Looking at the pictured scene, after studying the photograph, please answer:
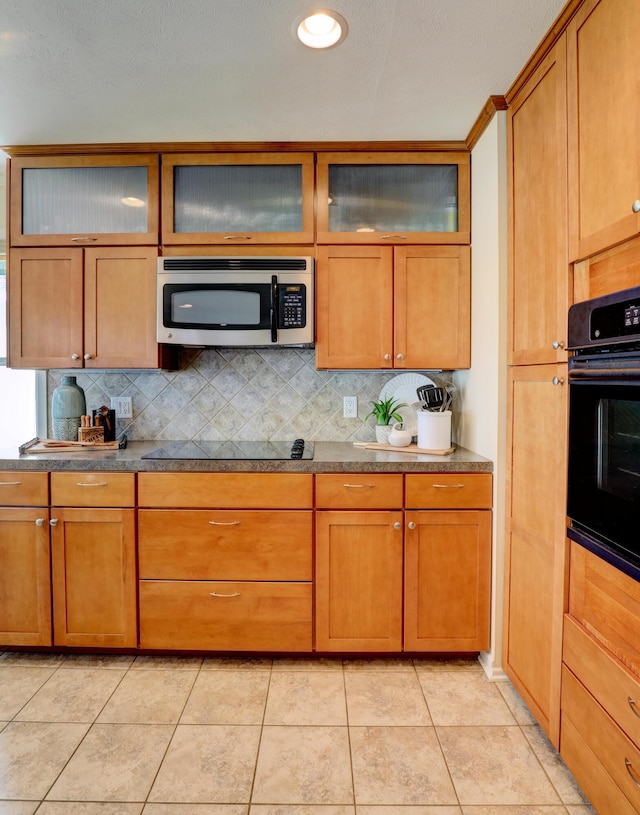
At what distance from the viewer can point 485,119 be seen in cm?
A: 203

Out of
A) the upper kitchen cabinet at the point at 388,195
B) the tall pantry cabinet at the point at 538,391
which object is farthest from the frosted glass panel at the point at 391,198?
the tall pantry cabinet at the point at 538,391

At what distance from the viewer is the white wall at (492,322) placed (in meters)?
1.95

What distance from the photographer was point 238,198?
2.34m

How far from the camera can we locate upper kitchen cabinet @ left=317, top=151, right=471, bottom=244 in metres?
2.31

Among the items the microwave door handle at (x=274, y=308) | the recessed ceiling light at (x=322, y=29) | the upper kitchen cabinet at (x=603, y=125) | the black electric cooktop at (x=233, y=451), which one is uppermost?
the recessed ceiling light at (x=322, y=29)

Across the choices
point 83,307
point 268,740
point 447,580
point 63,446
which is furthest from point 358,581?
point 83,307

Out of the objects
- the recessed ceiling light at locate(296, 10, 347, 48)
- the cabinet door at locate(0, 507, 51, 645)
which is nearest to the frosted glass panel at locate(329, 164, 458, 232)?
the recessed ceiling light at locate(296, 10, 347, 48)

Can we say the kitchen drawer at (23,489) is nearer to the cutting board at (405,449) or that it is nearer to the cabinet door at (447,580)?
the cutting board at (405,449)

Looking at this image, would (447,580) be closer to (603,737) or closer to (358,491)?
(358,491)

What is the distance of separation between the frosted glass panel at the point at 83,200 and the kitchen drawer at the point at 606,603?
2330 millimetres

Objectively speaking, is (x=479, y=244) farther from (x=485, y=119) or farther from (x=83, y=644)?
(x=83, y=644)

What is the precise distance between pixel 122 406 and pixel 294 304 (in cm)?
116

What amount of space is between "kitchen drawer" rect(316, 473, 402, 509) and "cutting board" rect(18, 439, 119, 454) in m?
1.10

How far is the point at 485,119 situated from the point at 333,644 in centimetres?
235
